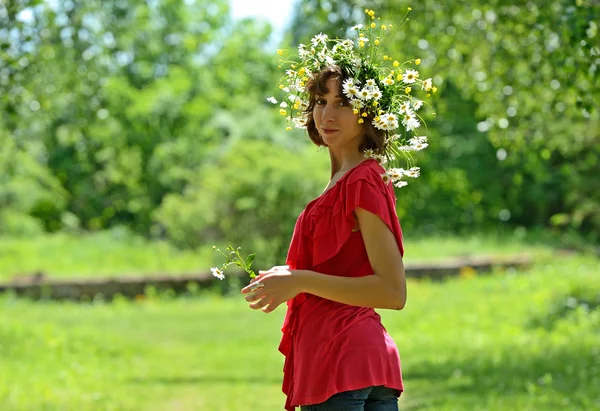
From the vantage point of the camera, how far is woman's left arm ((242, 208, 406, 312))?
331 centimetres

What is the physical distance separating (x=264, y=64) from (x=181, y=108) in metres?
5.03

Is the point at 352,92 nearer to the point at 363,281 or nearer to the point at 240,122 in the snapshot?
the point at 363,281

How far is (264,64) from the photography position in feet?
117

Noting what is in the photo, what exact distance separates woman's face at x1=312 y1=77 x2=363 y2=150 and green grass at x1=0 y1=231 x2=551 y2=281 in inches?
685

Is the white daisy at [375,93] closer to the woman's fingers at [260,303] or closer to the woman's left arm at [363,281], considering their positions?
the woman's left arm at [363,281]

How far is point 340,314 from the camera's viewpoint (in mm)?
3391

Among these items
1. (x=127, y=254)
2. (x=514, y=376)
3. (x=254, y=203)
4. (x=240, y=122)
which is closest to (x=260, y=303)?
(x=514, y=376)

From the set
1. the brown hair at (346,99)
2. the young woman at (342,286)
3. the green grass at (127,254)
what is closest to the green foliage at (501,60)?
the brown hair at (346,99)

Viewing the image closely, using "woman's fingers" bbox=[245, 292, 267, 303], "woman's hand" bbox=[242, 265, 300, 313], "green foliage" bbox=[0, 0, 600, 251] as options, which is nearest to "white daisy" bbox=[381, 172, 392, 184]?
"woman's hand" bbox=[242, 265, 300, 313]

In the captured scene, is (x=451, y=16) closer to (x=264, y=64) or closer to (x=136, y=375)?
(x=136, y=375)

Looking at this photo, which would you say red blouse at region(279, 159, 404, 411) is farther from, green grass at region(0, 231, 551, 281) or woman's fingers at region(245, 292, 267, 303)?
green grass at region(0, 231, 551, 281)

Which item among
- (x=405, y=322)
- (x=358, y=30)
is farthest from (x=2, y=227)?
(x=358, y=30)

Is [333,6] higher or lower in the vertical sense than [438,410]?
higher

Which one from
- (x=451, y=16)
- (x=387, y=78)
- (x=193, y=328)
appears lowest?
(x=193, y=328)
